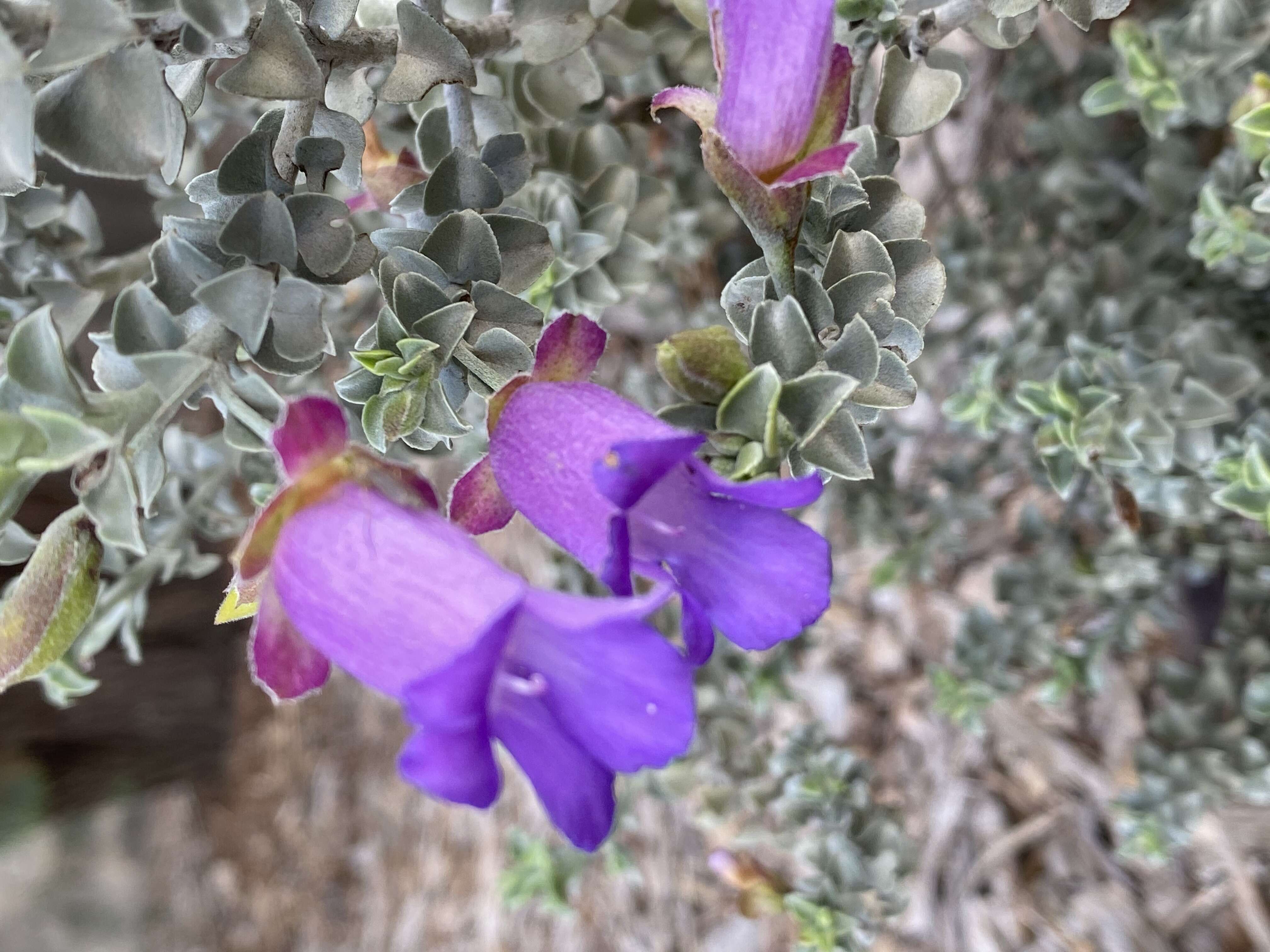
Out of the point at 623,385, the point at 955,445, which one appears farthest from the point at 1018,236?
the point at 623,385

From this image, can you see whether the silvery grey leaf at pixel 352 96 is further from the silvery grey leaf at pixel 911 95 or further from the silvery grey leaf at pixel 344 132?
the silvery grey leaf at pixel 911 95

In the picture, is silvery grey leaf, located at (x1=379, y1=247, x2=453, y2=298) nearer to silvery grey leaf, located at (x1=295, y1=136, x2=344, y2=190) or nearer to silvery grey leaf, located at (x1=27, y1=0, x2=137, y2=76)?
silvery grey leaf, located at (x1=295, y1=136, x2=344, y2=190)

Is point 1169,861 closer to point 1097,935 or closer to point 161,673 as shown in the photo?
point 1097,935

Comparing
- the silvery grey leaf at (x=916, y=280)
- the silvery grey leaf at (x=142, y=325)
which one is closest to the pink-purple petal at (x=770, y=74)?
the silvery grey leaf at (x=916, y=280)

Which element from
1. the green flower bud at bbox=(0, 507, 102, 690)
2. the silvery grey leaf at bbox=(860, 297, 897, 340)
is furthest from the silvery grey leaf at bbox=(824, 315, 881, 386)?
the green flower bud at bbox=(0, 507, 102, 690)

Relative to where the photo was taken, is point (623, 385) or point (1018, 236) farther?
point (623, 385)

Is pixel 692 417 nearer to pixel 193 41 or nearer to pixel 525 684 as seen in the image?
pixel 525 684

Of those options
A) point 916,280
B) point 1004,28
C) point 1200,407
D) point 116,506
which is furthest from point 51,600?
point 1200,407
